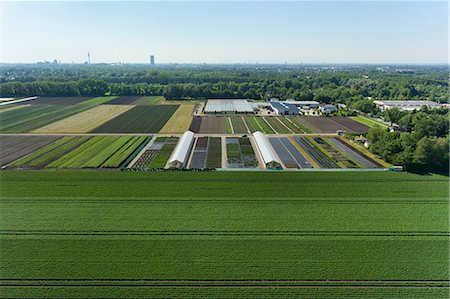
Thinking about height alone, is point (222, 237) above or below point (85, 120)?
below

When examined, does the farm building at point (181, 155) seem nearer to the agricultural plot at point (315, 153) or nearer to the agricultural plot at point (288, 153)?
the agricultural plot at point (288, 153)

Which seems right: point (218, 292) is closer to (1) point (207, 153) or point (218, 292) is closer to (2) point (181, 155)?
(2) point (181, 155)

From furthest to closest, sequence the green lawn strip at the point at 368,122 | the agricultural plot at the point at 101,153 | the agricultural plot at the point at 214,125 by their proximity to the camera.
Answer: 1. the green lawn strip at the point at 368,122
2. the agricultural plot at the point at 214,125
3. the agricultural plot at the point at 101,153

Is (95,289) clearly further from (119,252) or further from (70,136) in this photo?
(70,136)

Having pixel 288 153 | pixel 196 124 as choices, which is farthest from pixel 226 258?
pixel 196 124

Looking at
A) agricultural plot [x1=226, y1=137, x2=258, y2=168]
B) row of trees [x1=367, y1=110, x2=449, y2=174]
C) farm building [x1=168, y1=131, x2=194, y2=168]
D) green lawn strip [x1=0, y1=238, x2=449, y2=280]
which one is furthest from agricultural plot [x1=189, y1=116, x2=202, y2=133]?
green lawn strip [x1=0, y1=238, x2=449, y2=280]

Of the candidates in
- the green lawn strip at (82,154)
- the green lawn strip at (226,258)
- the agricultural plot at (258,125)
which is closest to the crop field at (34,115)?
the green lawn strip at (82,154)

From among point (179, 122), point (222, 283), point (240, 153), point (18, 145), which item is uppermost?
point (179, 122)
